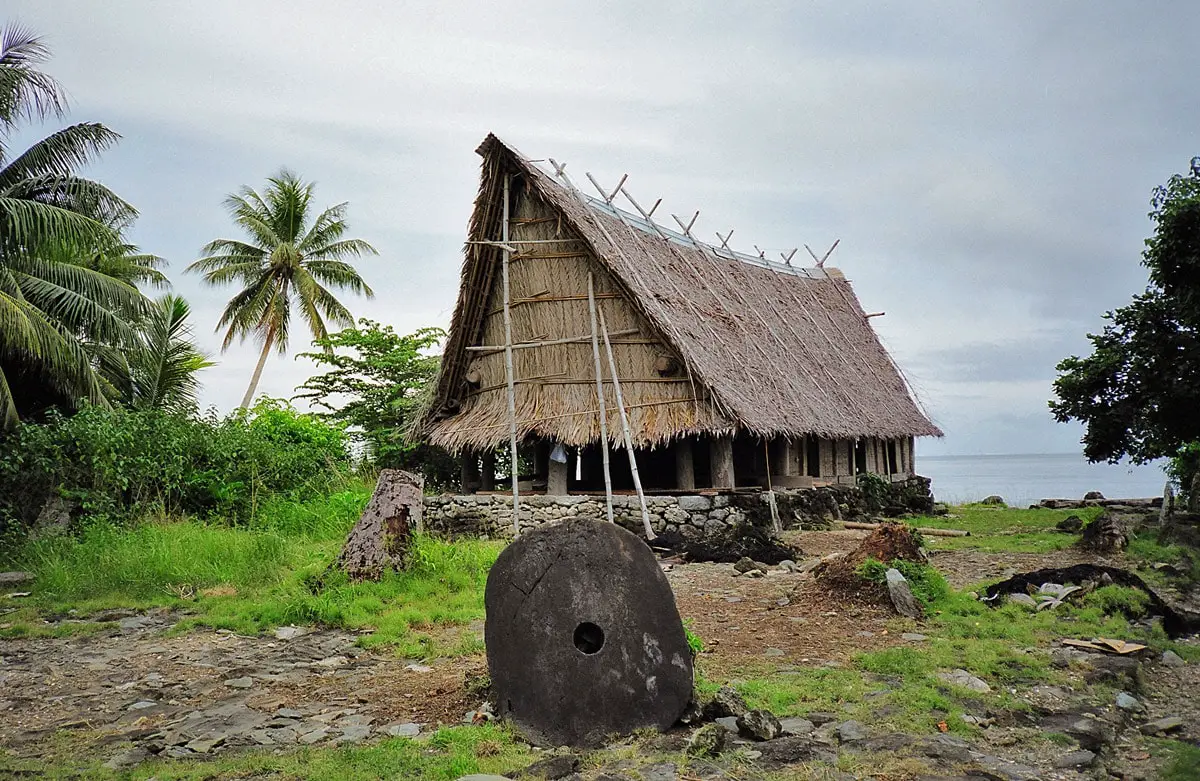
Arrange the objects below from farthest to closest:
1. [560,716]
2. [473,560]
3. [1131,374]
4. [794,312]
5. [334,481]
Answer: [794,312], [334,481], [1131,374], [473,560], [560,716]

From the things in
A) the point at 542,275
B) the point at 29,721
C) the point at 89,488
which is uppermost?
the point at 542,275

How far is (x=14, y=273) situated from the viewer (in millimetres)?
16625

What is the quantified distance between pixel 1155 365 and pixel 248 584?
47.6 feet

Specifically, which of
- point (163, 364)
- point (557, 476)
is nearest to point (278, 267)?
point (163, 364)

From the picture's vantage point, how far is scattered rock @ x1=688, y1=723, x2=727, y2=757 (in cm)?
474

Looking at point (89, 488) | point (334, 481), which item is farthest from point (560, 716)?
point (334, 481)

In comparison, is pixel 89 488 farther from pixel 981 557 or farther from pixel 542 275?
pixel 981 557

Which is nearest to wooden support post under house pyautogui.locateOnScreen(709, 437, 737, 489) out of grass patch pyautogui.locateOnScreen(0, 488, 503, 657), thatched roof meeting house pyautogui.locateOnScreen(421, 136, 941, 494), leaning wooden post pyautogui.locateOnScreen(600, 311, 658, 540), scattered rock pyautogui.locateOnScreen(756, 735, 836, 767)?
thatched roof meeting house pyautogui.locateOnScreen(421, 136, 941, 494)

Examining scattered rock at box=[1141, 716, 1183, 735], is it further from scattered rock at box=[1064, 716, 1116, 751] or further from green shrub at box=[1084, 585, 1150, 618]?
green shrub at box=[1084, 585, 1150, 618]

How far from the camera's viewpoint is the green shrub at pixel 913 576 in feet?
27.5

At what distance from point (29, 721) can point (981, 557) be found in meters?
11.1

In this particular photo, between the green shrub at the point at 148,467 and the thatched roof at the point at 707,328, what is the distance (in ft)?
9.31

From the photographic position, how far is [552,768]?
4.67 m

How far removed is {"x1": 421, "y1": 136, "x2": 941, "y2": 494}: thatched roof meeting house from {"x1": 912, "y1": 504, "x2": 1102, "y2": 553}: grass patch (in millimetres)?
2566
